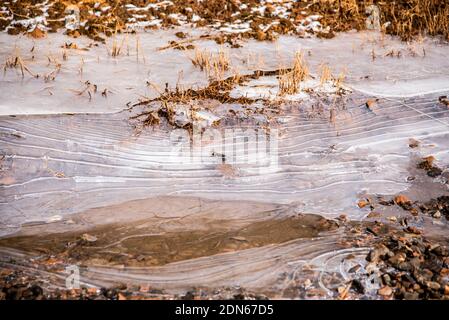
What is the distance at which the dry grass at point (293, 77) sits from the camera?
4.40 m

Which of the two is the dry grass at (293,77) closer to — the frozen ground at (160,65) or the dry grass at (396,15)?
the frozen ground at (160,65)

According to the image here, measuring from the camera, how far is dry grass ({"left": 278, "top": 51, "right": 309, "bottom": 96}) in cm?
440

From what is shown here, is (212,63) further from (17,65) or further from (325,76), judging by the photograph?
(17,65)

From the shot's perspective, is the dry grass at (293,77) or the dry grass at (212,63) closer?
the dry grass at (293,77)

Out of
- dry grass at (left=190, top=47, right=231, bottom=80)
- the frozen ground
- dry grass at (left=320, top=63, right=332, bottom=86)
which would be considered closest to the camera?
the frozen ground

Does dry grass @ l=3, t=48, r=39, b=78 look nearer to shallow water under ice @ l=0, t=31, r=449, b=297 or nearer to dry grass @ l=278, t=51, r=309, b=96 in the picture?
shallow water under ice @ l=0, t=31, r=449, b=297

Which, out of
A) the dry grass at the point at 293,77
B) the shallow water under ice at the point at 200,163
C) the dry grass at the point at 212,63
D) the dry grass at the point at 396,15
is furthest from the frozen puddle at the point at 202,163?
the dry grass at the point at 396,15

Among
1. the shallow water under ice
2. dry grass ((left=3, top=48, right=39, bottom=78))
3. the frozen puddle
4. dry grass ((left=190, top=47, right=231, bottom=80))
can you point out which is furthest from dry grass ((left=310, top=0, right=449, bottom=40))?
dry grass ((left=3, top=48, right=39, bottom=78))

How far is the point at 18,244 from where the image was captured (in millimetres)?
2850

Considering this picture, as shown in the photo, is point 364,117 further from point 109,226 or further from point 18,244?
point 18,244

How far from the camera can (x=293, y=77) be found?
4523 mm
